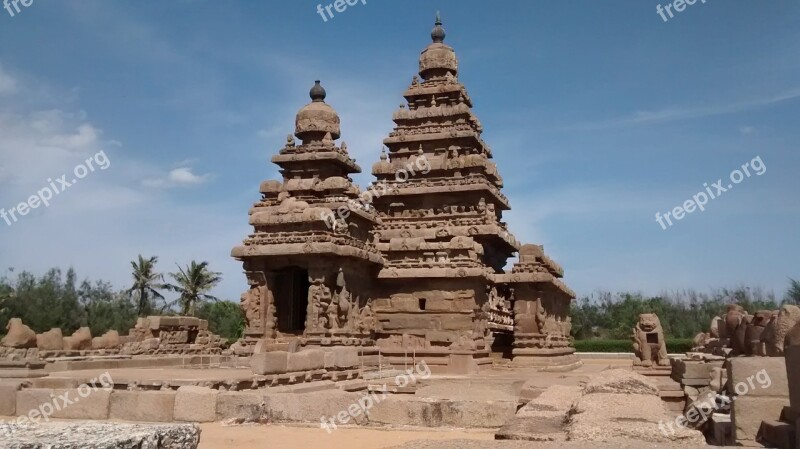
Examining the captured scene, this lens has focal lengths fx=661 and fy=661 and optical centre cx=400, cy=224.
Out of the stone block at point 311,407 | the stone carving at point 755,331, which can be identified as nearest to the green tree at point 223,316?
the stone block at point 311,407

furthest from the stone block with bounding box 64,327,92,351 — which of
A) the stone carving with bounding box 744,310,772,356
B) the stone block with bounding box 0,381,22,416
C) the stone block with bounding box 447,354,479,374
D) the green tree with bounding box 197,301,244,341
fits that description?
the green tree with bounding box 197,301,244,341

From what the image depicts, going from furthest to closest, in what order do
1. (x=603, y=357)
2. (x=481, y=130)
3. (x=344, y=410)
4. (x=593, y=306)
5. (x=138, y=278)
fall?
(x=593, y=306) < (x=138, y=278) < (x=603, y=357) < (x=481, y=130) < (x=344, y=410)

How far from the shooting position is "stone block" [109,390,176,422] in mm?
9133

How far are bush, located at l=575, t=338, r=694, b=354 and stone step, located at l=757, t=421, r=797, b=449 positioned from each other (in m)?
31.6

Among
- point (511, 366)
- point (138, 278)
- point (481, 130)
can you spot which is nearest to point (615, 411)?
point (511, 366)

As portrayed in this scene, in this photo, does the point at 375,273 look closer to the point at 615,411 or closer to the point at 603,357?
the point at 615,411

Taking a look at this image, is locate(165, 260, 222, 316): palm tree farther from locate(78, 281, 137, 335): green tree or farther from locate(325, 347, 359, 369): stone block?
locate(325, 347, 359, 369): stone block

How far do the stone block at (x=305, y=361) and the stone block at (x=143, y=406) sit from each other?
130 inches

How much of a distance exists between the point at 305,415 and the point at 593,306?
59772mm

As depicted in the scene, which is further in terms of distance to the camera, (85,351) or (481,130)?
(481,130)

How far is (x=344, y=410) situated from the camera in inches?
347

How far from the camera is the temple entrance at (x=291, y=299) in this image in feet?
67.5

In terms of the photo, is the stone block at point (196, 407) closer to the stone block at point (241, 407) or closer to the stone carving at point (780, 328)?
the stone block at point (241, 407)

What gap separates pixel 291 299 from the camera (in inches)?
820
